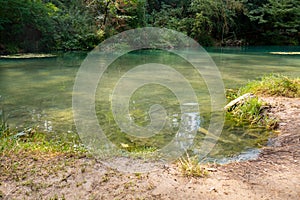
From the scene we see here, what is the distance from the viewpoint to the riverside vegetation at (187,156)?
2.86m

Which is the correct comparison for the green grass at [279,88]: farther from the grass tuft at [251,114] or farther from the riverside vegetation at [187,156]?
the grass tuft at [251,114]

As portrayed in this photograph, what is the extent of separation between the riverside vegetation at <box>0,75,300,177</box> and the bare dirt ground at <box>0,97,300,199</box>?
98 millimetres

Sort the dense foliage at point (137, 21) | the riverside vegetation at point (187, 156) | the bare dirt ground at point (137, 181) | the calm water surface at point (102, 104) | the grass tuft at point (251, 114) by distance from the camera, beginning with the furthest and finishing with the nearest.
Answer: the dense foliage at point (137, 21), the grass tuft at point (251, 114), the calm water surface at point (102, 104), the riverside vegetation at point (187, 156), the bare dirt ground at point (137, 181)

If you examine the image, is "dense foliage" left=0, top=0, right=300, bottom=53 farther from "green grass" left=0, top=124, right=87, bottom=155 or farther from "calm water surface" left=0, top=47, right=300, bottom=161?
"green grass" left=0, top=124, right=87, bottom=155

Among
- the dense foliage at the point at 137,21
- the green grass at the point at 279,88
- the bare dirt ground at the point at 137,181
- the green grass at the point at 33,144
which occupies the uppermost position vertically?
the dense foliage at the point at 137,21

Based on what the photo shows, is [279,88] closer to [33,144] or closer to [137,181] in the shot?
[137,181]

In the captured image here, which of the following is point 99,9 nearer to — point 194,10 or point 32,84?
point 194,10

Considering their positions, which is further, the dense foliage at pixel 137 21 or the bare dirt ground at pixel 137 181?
the dense foliage at pixel 137 21

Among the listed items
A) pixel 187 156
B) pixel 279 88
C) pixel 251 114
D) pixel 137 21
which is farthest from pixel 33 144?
pixel 137 21

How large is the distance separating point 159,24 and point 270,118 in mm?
20541

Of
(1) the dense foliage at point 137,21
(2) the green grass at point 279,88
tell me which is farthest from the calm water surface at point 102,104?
(1) the dense foliage at point 137,21

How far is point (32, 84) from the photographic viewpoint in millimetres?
7195

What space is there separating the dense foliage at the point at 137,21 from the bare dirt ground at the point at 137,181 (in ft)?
45.8

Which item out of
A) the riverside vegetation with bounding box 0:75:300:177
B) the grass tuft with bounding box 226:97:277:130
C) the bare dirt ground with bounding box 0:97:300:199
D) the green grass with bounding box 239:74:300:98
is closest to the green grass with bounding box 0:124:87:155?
the riverside vegetation with bounding box 0:75:300:177
